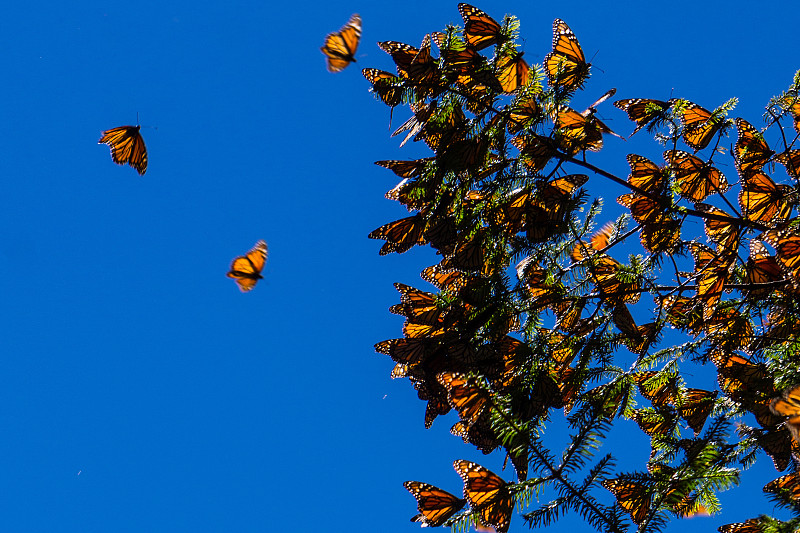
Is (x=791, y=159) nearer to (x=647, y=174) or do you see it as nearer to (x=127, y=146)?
(x=647, y=174)

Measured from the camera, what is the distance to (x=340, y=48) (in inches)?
90.0

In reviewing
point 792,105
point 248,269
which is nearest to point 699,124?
point 792,105

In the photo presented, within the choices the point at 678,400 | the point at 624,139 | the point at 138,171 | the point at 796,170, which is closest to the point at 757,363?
the point at 678,400

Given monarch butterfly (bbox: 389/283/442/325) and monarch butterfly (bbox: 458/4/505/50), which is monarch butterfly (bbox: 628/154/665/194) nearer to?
monarch butterfly (bbox: 458/4/505/50)

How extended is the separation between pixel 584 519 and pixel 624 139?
113cm

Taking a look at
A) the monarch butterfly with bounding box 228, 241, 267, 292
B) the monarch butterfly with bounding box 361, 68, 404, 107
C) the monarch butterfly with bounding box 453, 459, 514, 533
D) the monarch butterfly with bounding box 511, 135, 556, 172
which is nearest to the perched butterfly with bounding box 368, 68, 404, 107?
the monarch butterfly with bounding box 361, 68, 404, 107

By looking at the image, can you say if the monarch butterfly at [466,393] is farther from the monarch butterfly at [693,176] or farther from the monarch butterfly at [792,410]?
the monarch butterfly at [693,176]

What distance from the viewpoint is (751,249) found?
6.32 feet

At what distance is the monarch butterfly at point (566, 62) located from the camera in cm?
189

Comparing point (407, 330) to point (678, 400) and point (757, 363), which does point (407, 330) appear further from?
point (757, 363)

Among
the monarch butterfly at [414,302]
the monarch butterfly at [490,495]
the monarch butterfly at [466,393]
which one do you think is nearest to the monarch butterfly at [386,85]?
the monarch butterfly at [414,302]

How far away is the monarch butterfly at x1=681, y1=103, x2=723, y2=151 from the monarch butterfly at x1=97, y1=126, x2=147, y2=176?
8.03 ft

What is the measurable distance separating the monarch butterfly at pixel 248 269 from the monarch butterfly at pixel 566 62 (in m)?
1.96

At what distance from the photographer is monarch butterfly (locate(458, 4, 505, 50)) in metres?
1.83
